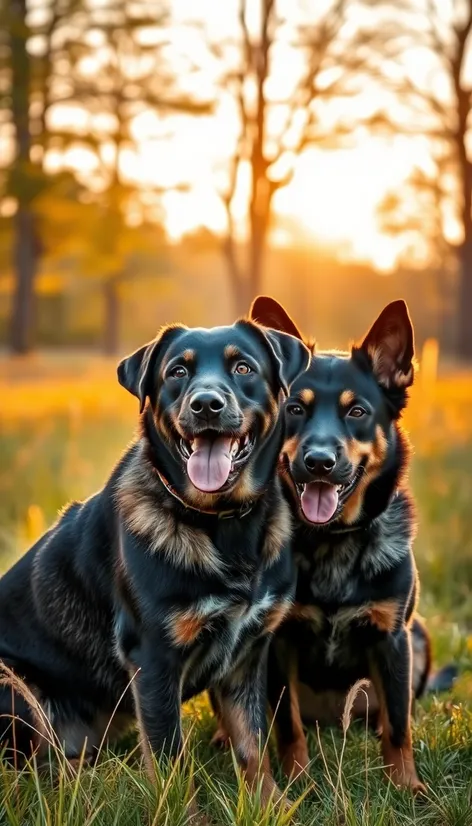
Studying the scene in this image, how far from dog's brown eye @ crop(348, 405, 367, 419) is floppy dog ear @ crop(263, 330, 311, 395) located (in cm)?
32

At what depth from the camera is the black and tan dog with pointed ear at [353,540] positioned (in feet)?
12.1

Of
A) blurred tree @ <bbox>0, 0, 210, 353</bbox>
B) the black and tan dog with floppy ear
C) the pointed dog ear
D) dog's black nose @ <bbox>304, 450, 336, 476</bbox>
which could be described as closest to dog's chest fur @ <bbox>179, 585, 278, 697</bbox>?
the black and tan dog with floppy ear

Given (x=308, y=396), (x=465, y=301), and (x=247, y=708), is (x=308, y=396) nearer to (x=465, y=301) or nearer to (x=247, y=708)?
(x=247, y=708)

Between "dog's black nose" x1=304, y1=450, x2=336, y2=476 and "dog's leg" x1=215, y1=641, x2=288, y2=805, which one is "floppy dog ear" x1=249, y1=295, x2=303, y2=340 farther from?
"dog's leg" x1=215, y1=641, x2=288, y2=805

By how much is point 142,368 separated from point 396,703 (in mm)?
1655

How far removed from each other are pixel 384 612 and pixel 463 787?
69cm

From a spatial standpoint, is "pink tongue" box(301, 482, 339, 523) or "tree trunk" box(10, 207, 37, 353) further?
"tree trunk" box(10, 207, 37, 353)

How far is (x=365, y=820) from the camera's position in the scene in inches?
115

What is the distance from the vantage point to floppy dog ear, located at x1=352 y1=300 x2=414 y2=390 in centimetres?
394

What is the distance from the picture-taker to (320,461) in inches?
139

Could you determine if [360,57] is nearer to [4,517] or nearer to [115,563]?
[4,517]

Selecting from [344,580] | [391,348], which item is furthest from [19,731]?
[391,348]

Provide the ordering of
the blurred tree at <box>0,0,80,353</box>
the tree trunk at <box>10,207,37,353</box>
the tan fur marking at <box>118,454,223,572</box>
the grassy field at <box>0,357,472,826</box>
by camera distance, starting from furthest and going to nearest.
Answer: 1. the tree trunk at <box>10,207,37,353</box>
2. the blurred tree at <box>0,0,80,353</box>
3. the tan fur marking at <box>118,454,223,572</box>
4. the grassy field at <box>0,357,472,826</box>

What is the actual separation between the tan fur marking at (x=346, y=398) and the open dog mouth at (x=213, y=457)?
563mm
